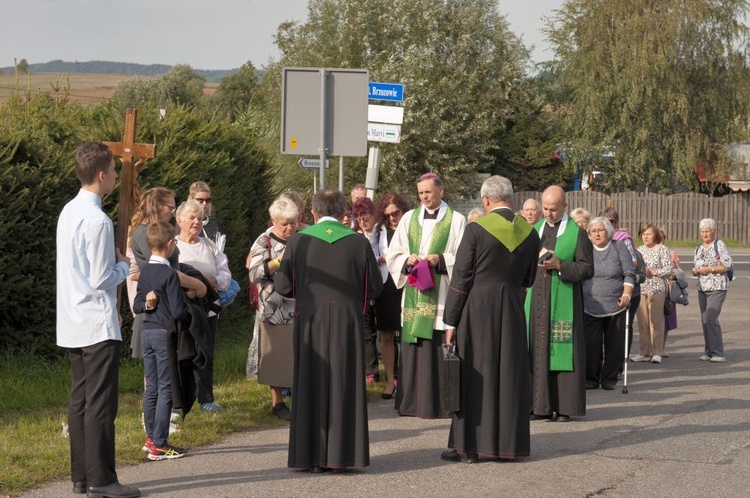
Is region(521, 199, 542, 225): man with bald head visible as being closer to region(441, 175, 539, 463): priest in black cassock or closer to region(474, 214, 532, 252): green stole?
region(441, 175, 539, 463): priest in black cassock

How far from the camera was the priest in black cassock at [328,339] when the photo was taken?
7766 mm

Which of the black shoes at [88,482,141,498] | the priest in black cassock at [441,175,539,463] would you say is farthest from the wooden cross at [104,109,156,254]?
the black shoes at [88,482,141,498]

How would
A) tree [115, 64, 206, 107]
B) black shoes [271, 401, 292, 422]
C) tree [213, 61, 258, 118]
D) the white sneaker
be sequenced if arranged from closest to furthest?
1. black shoes [271, 401, 292, 422]
2. the white sneaker
3. tree [115, 64, 206, 107]
4. tree [213, 61, 258, 118]

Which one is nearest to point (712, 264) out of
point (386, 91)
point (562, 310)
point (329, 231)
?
point (386, 91)

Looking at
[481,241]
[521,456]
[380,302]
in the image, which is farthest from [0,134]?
[521,456]

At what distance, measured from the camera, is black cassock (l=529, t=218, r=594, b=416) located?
401 inches

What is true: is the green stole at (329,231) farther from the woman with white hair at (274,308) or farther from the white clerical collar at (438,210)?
the white clerical collar at (438,210)

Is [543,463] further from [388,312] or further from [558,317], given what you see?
[388,312]

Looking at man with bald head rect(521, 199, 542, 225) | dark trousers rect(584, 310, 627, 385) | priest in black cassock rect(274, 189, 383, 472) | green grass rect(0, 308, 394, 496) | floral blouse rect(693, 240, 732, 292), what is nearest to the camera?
green grass rect(0, 308, 394, 496)

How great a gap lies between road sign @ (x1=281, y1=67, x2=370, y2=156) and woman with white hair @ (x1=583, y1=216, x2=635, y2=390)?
2834mm

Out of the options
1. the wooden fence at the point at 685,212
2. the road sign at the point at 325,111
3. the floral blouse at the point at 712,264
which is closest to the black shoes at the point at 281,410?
the road sign at the point at 325,111

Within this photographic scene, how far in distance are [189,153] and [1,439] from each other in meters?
5.51

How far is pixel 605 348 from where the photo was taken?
12.8 metres

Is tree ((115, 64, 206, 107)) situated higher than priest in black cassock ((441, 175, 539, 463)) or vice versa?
tree ((115, 64, 206, 107))
